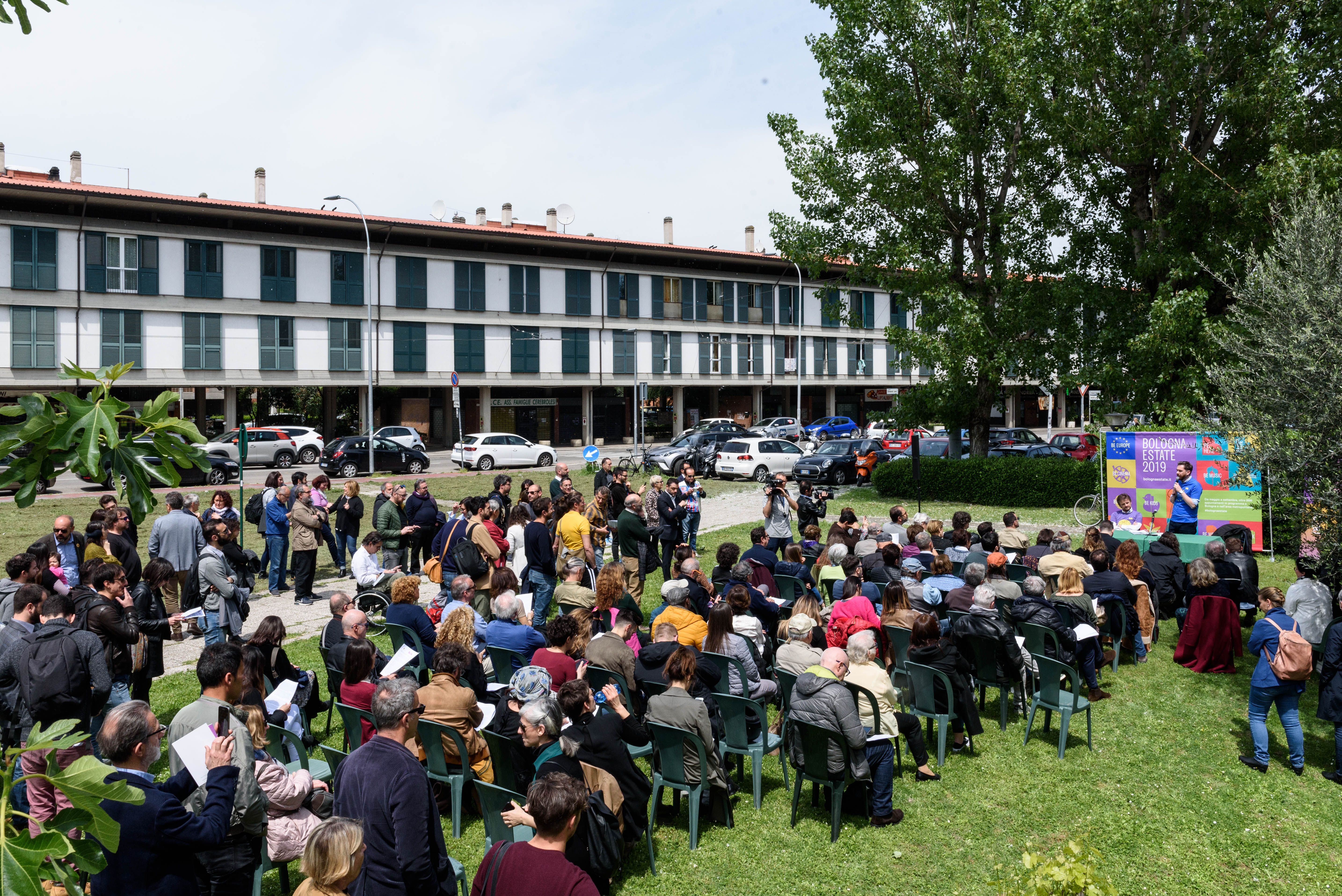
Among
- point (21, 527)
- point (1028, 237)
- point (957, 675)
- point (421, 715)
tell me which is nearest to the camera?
point (421, 715)

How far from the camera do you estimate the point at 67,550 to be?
32.7 feet

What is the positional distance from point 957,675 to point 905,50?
792 inches

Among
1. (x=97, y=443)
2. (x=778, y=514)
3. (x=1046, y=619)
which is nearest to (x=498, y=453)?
(x=778, y=514)

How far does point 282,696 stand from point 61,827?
4551mm

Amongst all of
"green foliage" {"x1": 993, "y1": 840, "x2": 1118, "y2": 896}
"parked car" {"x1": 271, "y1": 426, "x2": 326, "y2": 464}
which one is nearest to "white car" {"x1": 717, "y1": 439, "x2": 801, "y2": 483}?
"parked car" {"x1": 271, "y1": 426, "x2": 326, "y2": 464}

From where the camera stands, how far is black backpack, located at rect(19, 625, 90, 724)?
604 centimetres

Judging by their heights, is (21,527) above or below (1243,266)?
below

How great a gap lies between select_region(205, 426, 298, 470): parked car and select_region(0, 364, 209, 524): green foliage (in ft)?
117

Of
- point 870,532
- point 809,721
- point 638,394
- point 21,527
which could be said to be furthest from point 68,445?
point 638,394

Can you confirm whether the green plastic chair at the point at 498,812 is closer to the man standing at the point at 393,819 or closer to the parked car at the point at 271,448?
the man standing at the point at 393,819

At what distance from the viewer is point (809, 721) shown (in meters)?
6.26

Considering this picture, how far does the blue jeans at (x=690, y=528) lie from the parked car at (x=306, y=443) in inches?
973

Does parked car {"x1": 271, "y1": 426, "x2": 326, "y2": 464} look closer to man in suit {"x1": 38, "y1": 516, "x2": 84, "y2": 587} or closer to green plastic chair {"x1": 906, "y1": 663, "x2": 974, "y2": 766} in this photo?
man in suit {"x1": 38, "y1": 516, "x2": 84, "y2": 587}

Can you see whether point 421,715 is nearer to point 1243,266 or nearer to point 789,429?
point 1243,266
